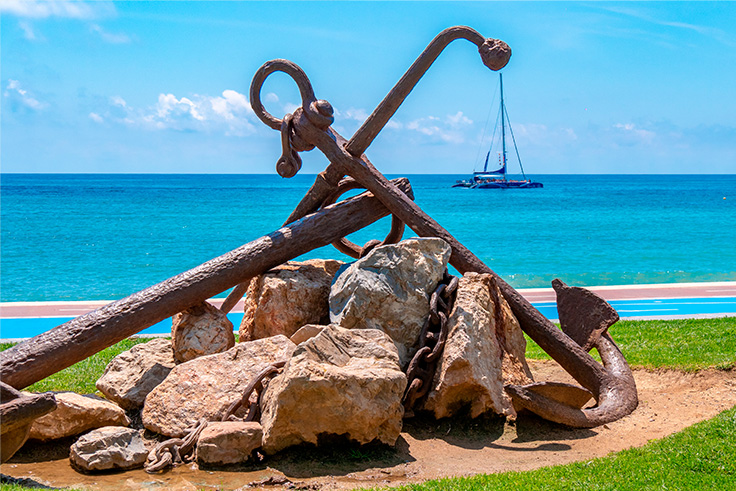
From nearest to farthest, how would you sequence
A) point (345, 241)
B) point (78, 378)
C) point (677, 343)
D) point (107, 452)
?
point (107, 452) → point (345, 241) → point (78, 378) → point (677, 343)

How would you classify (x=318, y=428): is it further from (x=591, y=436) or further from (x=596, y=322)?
(x=596, y=322)

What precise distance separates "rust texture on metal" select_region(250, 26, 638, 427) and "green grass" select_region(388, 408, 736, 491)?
2.47 ft

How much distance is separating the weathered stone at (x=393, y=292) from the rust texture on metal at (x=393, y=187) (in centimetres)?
38

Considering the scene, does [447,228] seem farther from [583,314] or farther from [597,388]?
[597,388]

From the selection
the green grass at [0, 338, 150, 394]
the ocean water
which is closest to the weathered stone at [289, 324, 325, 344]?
the green grass at [0, 338, 150, 394]

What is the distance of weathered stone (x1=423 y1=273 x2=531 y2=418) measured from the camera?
15.5 feet

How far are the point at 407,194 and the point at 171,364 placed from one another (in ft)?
8.37

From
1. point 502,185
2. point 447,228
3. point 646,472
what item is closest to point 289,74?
point 646,472

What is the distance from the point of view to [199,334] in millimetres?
5410

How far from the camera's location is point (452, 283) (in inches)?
204

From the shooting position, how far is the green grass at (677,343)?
20.6 feet

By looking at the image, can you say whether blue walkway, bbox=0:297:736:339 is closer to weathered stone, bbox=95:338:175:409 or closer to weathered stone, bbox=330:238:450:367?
weathered stone, bbox=95:338:175:409

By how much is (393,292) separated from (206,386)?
5.10 ft

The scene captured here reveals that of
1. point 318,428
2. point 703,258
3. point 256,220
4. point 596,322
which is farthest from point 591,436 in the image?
point 256,220
